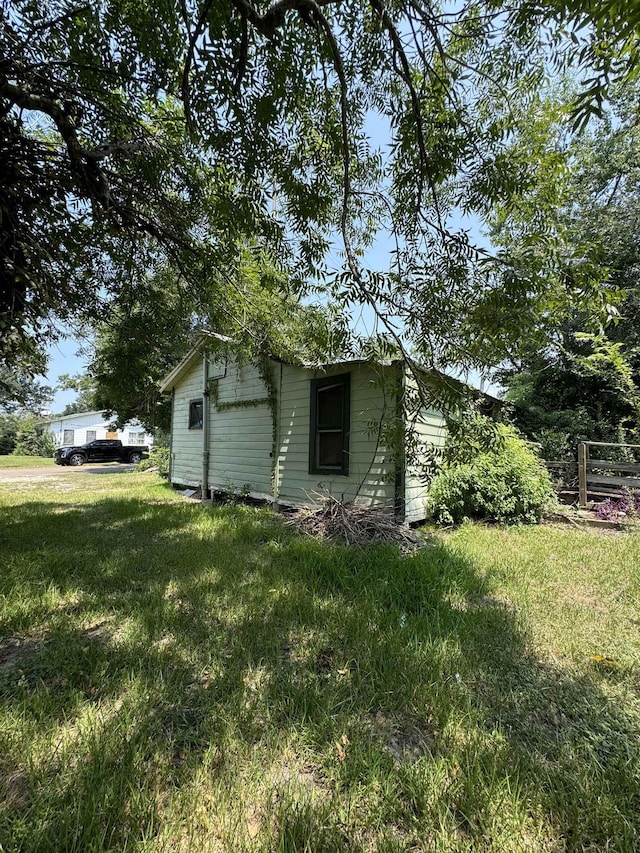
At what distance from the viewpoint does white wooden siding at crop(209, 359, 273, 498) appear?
7.77 meters

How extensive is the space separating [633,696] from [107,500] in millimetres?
9514

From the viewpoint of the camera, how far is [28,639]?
262 centimetres

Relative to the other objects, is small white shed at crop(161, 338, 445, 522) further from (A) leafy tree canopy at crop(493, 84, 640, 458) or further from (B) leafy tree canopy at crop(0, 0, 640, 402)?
(A) leafy tree canopy at crop(493, 84, 640, 458)

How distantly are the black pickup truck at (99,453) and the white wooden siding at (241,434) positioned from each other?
49.3 feet

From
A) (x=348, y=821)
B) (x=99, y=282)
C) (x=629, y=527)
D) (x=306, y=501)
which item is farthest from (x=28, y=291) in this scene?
(x=629, y=527)

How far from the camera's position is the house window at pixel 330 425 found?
6.24 meters

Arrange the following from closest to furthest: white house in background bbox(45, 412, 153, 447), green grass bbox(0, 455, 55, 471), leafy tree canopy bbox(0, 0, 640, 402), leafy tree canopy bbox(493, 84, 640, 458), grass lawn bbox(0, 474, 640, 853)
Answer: grass lawn bbox(0, 474, 640, 853) < leafy tree canopy bbox(0, 0, 640, 402) < leafy tree canopy bbox(493, 84, 640, 458) < green grass bbox(0, 455, 55, 471) < white house in background bbox(45, 412, 153, 447)

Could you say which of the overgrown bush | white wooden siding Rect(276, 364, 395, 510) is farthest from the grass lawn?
the overgrown bush

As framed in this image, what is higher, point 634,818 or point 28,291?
point 28,291

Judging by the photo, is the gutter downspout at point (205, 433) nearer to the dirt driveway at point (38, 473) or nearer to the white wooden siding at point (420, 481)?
the white wooden siding at point (420, 481)

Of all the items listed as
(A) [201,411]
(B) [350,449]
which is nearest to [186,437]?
(A) [201,411]

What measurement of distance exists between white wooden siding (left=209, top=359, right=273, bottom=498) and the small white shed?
22 mm

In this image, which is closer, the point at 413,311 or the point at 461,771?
the point at 461,771

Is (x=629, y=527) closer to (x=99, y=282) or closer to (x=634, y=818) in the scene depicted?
(x=634, y=818)
